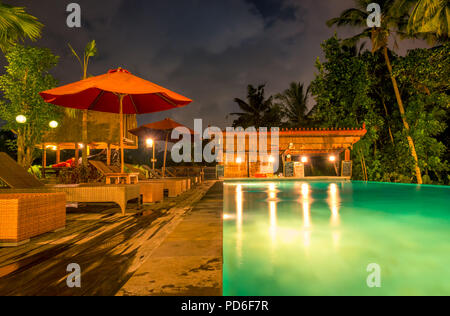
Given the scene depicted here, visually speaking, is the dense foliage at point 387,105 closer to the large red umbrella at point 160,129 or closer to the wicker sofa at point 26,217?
the large red umbrella at point 160,129

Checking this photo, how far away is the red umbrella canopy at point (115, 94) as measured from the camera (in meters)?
3.97

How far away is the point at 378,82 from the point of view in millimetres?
16344

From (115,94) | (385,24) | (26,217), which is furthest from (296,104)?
(26,217)

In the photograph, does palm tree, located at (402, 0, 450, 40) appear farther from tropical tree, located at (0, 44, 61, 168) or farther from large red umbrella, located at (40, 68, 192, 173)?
tropical tree, located at (0, 44, 61, 168)

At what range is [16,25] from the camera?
6988 millimetres

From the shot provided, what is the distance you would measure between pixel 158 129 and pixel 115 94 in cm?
324

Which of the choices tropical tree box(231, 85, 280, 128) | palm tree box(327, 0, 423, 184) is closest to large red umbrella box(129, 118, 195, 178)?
palm tree box(327, 0, 423, 184)

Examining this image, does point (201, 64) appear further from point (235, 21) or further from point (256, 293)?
point (256, 293)

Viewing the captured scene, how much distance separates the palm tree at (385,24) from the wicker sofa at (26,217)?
16.6m

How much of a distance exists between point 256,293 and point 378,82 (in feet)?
61.7

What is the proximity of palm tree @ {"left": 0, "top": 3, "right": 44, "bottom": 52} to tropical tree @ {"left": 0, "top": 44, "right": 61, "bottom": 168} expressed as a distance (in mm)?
4109

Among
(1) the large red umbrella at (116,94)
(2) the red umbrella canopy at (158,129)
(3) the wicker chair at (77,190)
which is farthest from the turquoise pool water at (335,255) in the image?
(2) the red umbrella canopy at (158,129)

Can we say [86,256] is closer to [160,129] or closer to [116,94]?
[116,94]
